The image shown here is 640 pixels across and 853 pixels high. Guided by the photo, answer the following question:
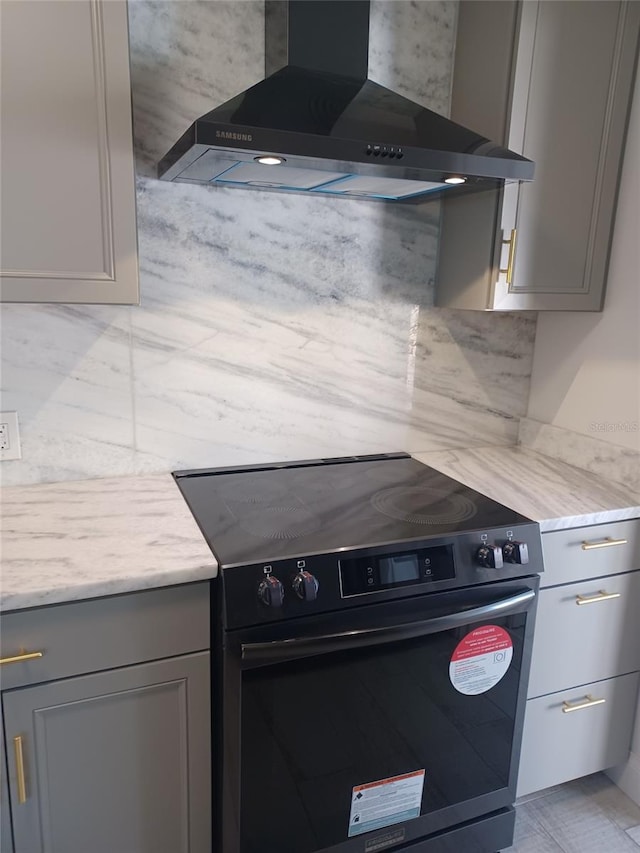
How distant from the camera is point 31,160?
4.12ft

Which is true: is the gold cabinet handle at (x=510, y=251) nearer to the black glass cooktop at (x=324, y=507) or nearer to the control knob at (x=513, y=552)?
the black glass cooktop at (x=324, y=507)

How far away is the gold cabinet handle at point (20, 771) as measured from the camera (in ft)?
3.87

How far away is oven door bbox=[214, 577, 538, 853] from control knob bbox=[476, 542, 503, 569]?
7cm

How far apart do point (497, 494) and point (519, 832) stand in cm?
99

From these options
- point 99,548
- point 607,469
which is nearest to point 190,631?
point 99,548

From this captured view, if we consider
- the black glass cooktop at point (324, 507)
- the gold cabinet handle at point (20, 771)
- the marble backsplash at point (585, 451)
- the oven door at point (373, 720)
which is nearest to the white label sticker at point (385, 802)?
the oven door at point (373, 720)

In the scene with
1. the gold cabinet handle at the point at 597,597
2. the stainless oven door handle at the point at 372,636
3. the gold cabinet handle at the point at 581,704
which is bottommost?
the gold cabinet handle at the point at 581,704

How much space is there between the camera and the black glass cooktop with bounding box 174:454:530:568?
4.50 ft

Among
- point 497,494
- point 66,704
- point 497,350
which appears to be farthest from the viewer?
point 497,350

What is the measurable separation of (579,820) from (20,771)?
5.20ft

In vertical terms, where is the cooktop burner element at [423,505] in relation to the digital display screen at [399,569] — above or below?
above

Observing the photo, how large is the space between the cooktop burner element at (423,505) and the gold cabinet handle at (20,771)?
0.92 meters

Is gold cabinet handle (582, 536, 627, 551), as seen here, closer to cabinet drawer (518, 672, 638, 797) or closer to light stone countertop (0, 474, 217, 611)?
cabinet drawer (518, 672, 638, 797)

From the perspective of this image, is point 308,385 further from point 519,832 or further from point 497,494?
point 519,832
